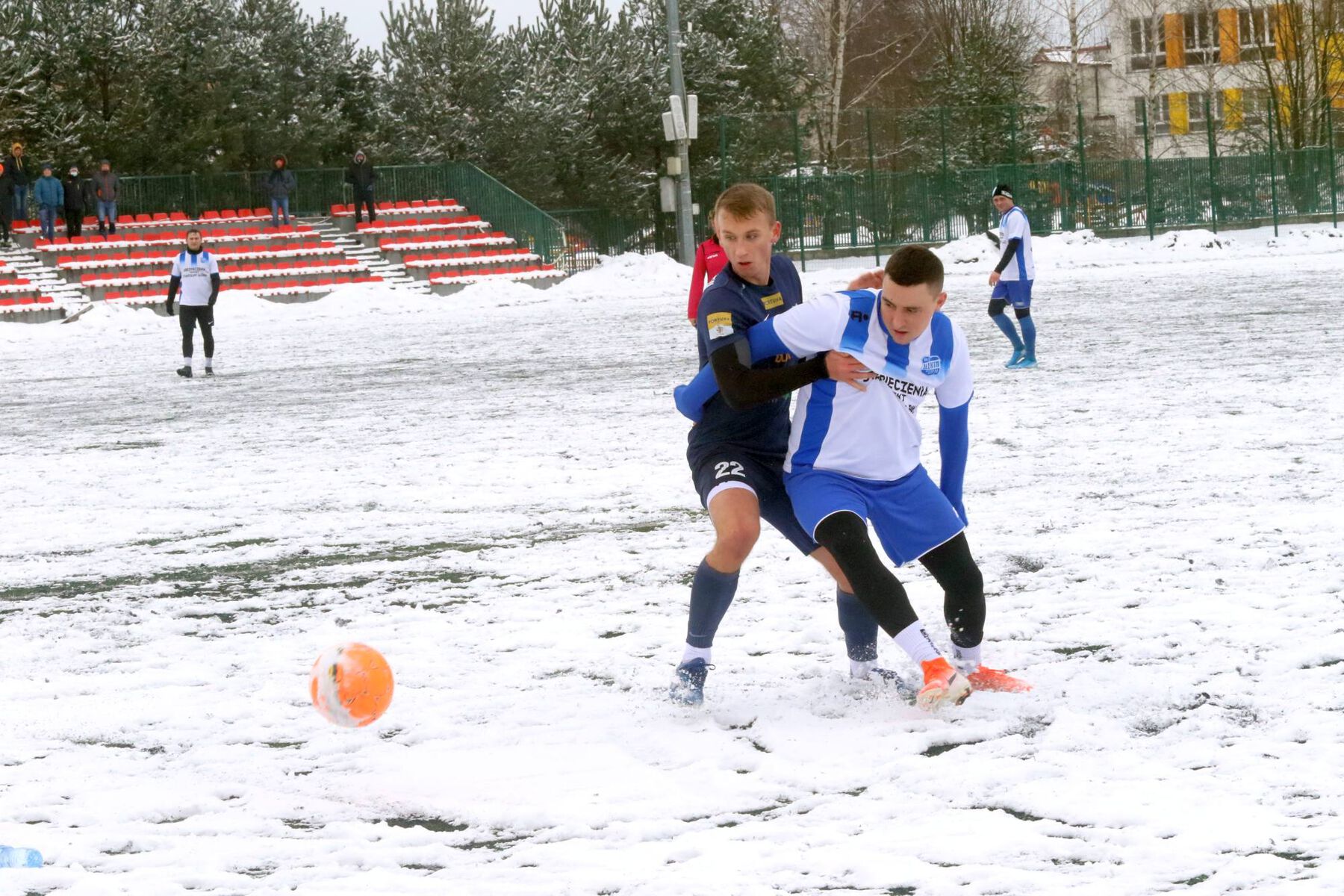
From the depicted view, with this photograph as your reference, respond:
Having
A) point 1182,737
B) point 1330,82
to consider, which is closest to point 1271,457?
point 1182,737

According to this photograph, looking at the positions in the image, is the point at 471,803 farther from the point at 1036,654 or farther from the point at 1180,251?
the point at 1180,251

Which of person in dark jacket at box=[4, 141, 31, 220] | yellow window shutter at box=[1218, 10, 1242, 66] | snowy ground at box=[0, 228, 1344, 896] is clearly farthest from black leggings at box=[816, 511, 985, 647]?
yellow window shutter at box=[1218, 10, 1242, 66]

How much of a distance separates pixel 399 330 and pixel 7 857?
63.3 ft

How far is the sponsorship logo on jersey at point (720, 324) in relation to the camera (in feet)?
14.6

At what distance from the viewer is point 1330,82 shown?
146 feet

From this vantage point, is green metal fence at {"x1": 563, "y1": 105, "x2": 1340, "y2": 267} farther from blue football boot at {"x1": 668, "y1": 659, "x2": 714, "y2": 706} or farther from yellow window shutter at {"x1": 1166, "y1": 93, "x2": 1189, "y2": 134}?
blue football boot at {"x1": 668, "y1": 659, "x2": 714, "y2": 706}

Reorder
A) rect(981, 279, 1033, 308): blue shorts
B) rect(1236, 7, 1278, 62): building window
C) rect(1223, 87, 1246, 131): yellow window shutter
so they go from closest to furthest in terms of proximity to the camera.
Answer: rect(981, 279, 1033, 308): blue shorts < rect(1223, 87, 1246, 131): yellow window shutter < rect(1236, 7, 1278, 62): building window

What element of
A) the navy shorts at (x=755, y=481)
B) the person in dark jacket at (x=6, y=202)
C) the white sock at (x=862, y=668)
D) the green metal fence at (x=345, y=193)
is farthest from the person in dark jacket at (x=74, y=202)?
the white sock at (x=862, y=668)

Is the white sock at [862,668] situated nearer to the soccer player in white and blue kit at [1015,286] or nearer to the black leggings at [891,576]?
the black leggings at [891,576]

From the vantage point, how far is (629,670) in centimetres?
521

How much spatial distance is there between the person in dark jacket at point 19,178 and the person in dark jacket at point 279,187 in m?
4.98

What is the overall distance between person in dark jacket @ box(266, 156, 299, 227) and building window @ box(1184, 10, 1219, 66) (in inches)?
1343

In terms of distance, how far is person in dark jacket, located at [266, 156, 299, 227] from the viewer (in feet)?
110

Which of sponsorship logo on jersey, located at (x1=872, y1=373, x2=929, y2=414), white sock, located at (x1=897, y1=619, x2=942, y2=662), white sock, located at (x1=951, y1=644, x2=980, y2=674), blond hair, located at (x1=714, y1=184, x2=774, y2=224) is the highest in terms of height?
blond hair, located at (x1=714, y1=184, x2=774, y2=224)
